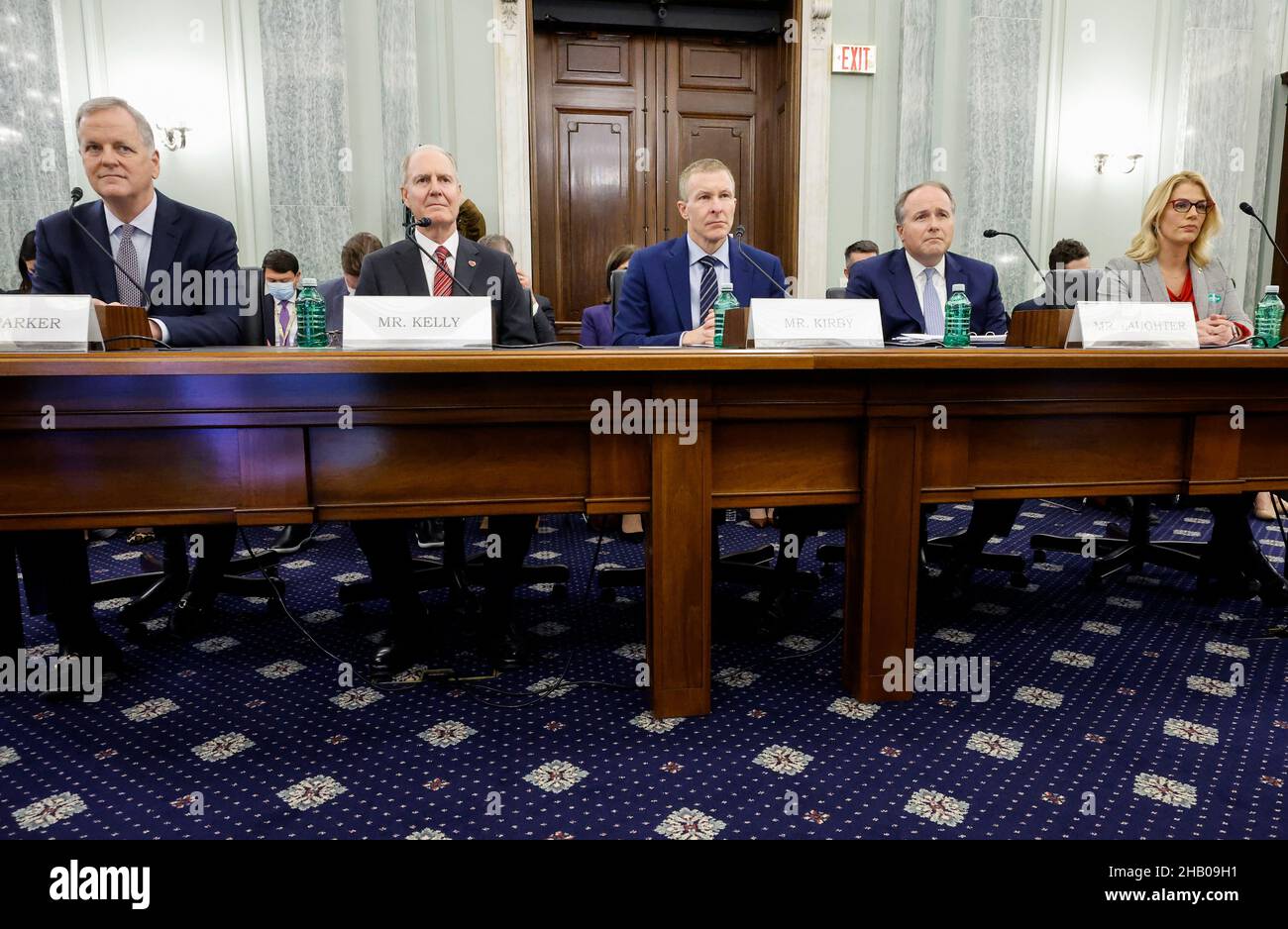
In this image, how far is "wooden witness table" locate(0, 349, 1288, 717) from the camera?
1.52m

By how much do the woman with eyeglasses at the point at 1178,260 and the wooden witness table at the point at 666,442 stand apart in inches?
35.1

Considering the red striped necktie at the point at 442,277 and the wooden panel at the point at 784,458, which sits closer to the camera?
the wooden panel at the point at 784,458

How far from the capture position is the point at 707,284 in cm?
269

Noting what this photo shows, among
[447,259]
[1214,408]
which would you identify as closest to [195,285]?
[447,259]

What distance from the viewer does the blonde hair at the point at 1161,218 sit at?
2646 millimetres

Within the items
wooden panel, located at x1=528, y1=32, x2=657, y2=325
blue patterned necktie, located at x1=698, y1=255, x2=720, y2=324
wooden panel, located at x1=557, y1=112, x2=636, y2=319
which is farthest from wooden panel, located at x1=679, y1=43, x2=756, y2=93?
blue patterned necktie, located at x1=698, y1=255, x2=720, y2=324

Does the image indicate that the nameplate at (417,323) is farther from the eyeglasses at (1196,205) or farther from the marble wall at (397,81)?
the marble wall at (397,81)

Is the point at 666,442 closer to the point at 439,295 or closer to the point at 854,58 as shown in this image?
A: the point at 439,295

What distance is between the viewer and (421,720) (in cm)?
185

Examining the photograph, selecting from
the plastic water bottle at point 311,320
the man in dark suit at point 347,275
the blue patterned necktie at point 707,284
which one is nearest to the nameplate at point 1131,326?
the blue patterned necktie at point 707,284

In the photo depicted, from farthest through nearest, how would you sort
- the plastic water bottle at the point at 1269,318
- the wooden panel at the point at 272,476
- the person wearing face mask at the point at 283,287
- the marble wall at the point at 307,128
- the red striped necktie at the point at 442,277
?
the marble wall at the point at 307,128 → the person wearing face mask at the point at 283,287 → the red striped necktie at the point at 442,277 → the plastic water bottle at the point at 1269,318 → the wooden panel at the point at 272,476

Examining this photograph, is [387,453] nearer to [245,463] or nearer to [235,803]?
[245,463]

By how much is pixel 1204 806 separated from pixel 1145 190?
5692 millimetres

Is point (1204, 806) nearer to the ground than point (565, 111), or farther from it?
nearer to the ground
